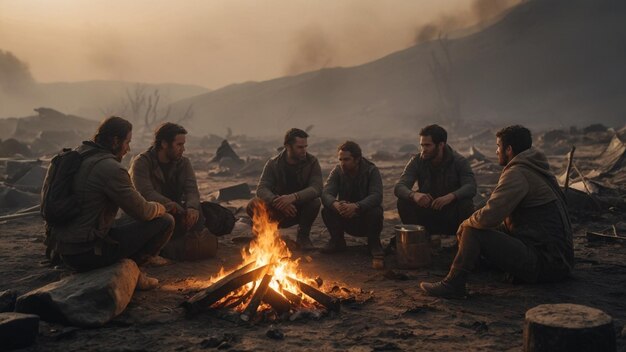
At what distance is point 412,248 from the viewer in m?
5.87

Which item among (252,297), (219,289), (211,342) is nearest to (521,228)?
(252,297)

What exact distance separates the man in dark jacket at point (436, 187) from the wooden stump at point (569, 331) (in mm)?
3119

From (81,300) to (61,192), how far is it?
99 centimetres

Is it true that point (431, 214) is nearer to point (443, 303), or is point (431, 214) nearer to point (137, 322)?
point (443, 303)

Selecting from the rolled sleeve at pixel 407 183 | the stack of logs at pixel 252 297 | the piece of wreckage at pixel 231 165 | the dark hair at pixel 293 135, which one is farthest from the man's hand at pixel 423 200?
the piece of wreckage at pixel 231 165

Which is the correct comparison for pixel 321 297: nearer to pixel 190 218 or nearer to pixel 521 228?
pixel 521 228

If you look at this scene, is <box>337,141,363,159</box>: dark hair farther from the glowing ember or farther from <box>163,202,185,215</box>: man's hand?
<box>163,202,185,215</box>: man's hand

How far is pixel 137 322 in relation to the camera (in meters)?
4.13

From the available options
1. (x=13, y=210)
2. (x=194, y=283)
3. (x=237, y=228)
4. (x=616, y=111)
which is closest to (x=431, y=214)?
(x=194, y=283)

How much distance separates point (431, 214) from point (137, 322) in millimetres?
4145

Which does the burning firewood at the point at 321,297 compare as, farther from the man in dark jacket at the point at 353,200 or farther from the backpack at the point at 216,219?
the backpack at the point at 216,219

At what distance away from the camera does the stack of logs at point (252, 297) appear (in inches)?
167

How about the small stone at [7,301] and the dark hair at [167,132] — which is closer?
the small stone at [7,301]

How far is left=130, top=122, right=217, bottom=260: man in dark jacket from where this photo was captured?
20.7 ft
